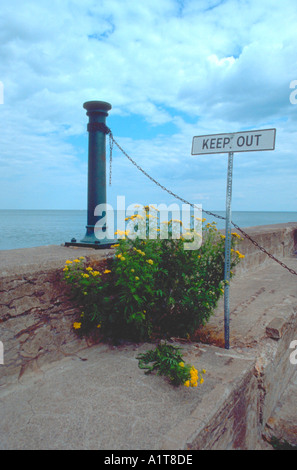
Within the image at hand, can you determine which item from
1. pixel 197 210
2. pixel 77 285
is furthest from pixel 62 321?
pixel 197 210

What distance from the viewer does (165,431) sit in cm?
224

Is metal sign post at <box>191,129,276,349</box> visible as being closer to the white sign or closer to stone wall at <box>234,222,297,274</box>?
the white sign

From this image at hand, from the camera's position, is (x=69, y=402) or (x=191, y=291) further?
(x=191, y=291)

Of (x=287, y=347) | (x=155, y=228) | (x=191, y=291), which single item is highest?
(x=155, y=228)

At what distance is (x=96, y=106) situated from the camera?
15.1ft

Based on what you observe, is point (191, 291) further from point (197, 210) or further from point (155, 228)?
point (197, 210)

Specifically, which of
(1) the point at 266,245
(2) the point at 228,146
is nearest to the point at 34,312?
(2) the point at 228,146

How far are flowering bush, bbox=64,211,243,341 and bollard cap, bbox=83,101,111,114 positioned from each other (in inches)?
78.5

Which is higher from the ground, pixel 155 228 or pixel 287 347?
pixel 155 228

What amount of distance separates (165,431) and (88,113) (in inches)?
155

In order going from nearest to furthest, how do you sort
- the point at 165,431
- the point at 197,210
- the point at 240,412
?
the point at 165,431 < the point at 240,412 < the point at 197,210

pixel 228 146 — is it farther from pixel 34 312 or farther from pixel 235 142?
pixel 34 312

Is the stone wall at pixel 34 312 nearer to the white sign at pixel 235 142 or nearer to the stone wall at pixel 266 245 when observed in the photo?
the white sign at pixel 235 142
